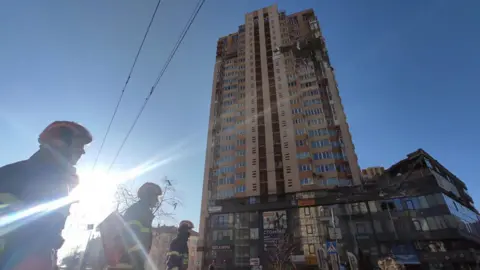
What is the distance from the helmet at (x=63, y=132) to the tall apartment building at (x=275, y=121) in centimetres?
3781

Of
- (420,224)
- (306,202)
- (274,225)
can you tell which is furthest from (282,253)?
(420,224)

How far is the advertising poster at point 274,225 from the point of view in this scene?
3425cm

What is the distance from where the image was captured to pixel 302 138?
42.7 m

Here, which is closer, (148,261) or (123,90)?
(148,261)

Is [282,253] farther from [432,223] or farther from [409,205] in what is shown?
[432,223]

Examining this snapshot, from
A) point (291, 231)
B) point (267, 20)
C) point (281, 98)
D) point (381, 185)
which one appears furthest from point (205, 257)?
point (267, 20)

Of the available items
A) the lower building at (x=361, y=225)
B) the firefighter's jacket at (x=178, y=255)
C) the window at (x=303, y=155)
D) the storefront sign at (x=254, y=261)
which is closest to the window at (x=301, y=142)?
the window at (x=303, y=155)

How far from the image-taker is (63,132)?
2330mm

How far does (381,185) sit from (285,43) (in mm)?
38480

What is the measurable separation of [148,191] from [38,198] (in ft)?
6.47

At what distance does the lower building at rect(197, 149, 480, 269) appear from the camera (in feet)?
87.6

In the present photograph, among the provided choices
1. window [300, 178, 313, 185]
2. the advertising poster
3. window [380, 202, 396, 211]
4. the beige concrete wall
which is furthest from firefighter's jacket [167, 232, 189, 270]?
window [300, 178, 313, 185]

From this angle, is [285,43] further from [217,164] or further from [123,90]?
[123,90]

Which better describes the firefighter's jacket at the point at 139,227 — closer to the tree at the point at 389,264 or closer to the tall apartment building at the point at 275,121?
the tree at the point at 389,264
